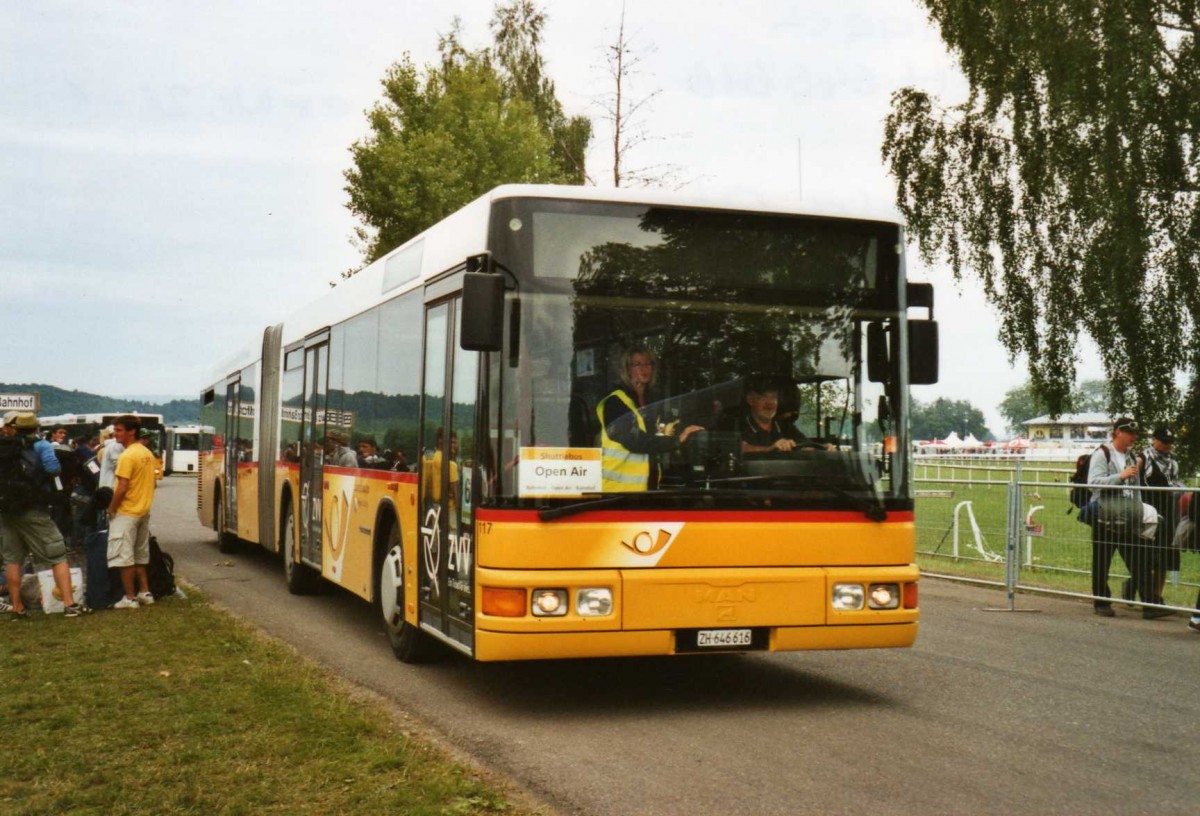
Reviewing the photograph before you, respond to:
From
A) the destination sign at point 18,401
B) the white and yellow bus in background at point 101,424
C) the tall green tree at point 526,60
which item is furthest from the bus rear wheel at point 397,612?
the destination sign at point 18,401

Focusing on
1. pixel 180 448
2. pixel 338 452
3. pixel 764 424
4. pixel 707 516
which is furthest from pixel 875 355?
pixel 180 448

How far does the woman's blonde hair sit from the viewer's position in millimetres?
7547

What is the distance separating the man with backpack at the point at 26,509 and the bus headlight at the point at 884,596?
7.70m

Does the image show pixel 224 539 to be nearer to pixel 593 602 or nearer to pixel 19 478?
pixel 19 478

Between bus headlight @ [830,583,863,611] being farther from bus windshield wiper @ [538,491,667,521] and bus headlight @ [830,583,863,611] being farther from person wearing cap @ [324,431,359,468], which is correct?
person wearing cap @ [324,431,359,468]

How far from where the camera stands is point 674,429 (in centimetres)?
757

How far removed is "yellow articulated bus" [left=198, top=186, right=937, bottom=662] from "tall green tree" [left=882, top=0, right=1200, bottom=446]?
47.7 ft

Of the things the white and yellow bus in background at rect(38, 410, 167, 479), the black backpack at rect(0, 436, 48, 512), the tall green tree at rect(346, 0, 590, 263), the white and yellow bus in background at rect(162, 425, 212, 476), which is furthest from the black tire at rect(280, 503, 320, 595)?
the white and yellow bus in background at rect(162, 425, 212, 476)

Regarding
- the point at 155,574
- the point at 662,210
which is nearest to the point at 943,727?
the point at 662,210

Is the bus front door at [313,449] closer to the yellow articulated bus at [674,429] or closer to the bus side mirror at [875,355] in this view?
the yellow articulated bus at [674,429]

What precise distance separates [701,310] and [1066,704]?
3.28 meters

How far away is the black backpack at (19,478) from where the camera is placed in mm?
12141

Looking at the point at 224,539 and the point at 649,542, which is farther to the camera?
the point at 224,539

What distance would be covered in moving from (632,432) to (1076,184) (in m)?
17.2
